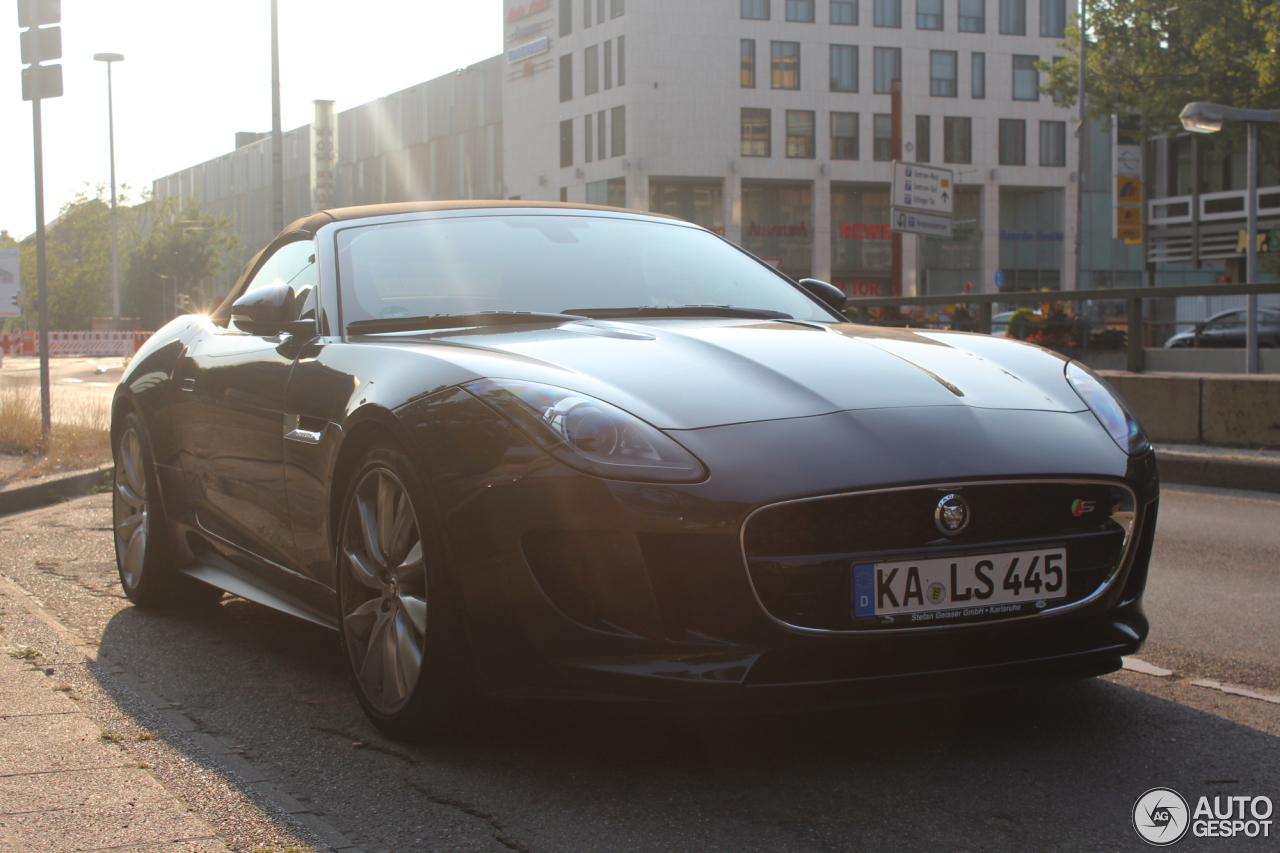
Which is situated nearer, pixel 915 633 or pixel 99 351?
pixel 915 633

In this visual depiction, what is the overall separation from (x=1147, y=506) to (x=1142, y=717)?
0.58 meters

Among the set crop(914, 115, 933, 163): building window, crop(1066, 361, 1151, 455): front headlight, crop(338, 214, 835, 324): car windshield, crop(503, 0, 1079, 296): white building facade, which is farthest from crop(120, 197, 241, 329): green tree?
crop(1066, 361, 1151, 455): front headlight

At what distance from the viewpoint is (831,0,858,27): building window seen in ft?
198

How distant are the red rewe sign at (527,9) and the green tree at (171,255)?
20241 millimetres

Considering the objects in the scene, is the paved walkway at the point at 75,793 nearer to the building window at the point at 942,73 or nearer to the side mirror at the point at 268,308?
the side mirror at the point at 268,308

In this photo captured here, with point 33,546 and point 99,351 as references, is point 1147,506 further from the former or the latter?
point 99,351

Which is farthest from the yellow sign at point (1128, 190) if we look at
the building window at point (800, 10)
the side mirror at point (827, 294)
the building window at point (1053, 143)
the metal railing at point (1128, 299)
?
the side mirror at point (827, 294)

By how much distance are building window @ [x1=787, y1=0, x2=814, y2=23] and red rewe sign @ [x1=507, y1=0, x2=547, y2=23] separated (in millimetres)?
11781

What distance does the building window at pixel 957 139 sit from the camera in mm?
61812

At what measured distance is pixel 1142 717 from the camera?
3461 mm

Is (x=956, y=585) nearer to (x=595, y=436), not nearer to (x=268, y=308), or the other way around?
(x=595, y=436)

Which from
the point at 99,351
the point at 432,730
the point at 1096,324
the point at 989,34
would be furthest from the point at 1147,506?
the point at 989,34

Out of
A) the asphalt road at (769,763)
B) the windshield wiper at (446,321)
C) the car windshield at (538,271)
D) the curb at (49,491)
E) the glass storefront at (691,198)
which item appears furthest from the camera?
the glass storefront at (691,198)

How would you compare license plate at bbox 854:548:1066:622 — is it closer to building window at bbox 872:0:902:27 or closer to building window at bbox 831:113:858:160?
building window at bbox 831:113:858:160
